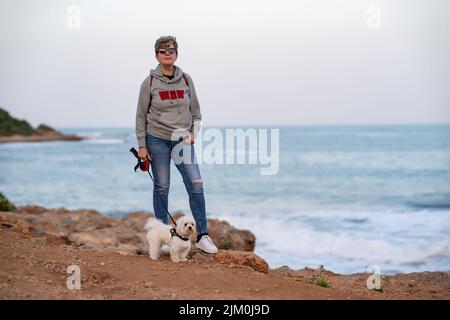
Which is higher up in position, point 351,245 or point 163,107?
point 163,107

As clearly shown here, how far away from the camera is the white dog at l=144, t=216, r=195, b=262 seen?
6379mm

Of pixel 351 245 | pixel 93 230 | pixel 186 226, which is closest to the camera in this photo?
pixel 186 226

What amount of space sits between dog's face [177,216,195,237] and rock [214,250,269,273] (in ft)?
2.13

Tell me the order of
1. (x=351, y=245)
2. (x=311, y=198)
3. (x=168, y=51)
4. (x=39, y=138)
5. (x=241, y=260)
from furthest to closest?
(x=39, y=138), (x=311, y=198), (x=351, y=245), (x=241, y=260), (x=168, y=51)

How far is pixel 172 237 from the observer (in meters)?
6.57

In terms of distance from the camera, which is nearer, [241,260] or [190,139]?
[190,139]

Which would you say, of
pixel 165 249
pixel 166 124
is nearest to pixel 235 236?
pixel 165 249

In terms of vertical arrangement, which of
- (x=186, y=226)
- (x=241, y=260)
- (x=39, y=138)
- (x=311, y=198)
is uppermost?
(x=186, y=226)

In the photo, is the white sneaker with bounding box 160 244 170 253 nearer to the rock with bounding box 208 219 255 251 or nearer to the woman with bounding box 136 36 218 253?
the woman with bounding box 136 36 218 253

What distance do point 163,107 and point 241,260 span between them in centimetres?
195

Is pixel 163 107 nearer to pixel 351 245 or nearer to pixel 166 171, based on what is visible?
pixel 166 171

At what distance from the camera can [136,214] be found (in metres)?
16.3

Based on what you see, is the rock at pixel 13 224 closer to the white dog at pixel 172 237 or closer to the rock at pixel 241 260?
the white dog at pixel 172 237
